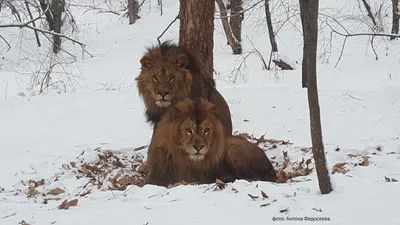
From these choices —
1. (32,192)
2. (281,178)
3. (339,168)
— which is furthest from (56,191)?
(339,168)

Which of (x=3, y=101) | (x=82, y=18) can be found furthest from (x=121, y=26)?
(x=3, y=101)

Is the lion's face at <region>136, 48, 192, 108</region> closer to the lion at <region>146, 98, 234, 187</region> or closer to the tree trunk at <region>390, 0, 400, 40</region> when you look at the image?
the lion at <region>146, 98, 234, 187</region>

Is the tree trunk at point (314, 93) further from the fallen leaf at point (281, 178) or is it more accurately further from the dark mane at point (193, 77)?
the dark mane at point (193, 77)

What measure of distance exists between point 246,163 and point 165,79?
133 cm

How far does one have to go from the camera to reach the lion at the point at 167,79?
20.1 feet

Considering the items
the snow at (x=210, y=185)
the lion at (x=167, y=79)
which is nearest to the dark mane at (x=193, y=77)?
the lion at (x=167, y=79)

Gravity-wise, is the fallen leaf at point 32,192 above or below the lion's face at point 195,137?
below

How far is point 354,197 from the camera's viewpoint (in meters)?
3.91

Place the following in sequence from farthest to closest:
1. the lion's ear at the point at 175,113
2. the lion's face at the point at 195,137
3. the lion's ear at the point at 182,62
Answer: the lion's ear at the point at 182,62, the lion's ear at the point at 175,113, the lion's face at the point at 195,137

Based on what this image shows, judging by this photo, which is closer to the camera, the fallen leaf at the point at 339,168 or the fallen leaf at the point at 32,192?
the fallen leaf at the point at 339,168

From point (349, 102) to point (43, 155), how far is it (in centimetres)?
480

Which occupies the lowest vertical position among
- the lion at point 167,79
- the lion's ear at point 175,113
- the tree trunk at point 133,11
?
the lion's ear at point 175,113

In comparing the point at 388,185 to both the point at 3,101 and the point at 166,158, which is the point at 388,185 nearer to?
the point at 166,158

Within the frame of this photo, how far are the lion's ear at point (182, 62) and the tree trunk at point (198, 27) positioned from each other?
97 centimetres
